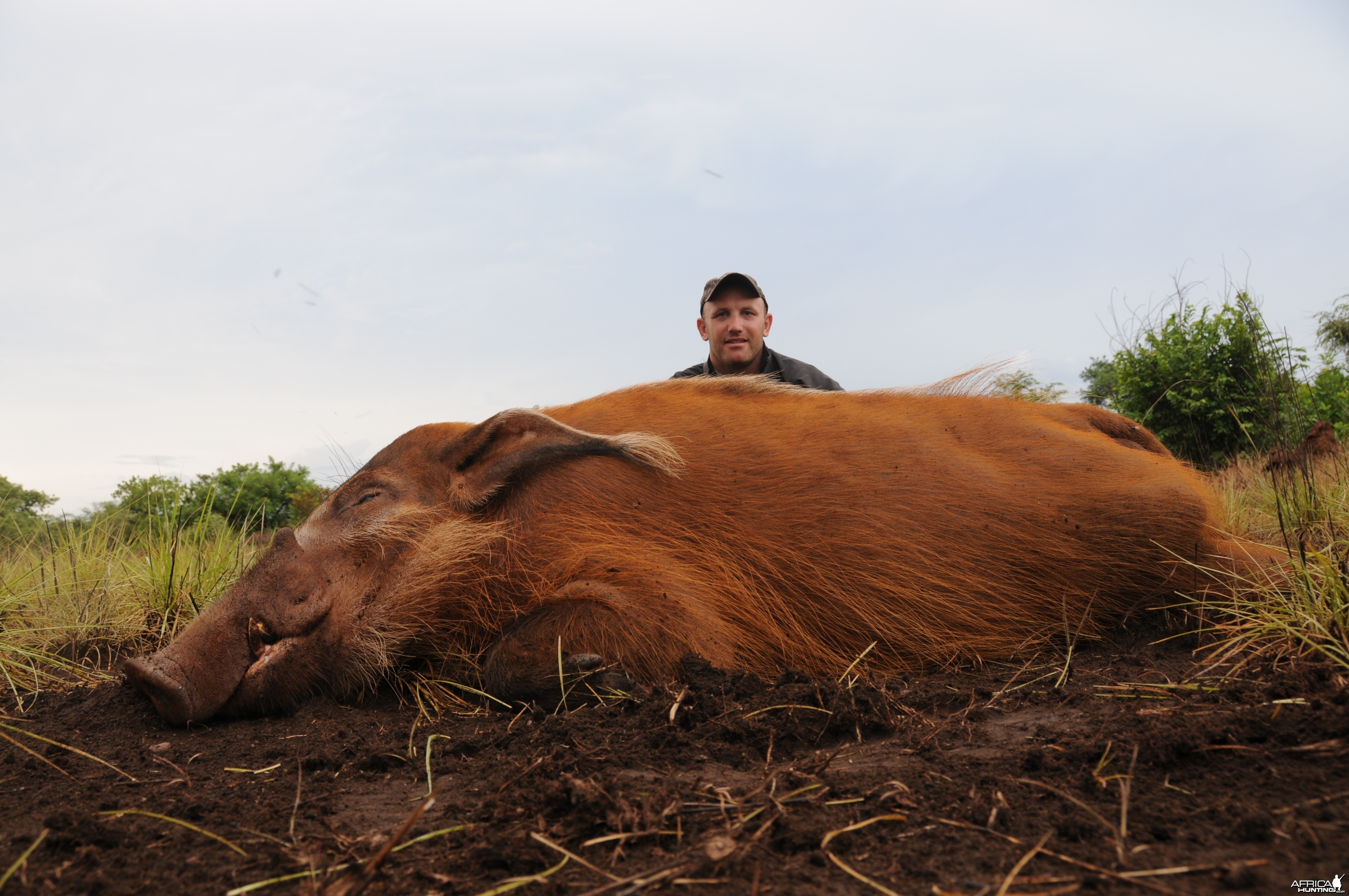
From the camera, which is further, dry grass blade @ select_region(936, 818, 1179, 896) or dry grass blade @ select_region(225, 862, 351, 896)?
dry grass blade @ select_region(225, 862, 351, 896)

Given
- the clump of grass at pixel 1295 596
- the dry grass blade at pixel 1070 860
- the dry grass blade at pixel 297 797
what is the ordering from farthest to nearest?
the clump of grass at pixel 1295 596, the dry grass blade at pixel 297 797, the dry grass blade at pixel 1070 860

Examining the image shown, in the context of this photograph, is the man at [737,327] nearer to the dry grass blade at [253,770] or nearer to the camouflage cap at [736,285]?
the camouflage cap at [736,285]

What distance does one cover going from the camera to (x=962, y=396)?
15.6 feet

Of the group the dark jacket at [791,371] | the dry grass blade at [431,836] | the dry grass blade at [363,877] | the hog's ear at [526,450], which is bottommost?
the dry grass blade at [431,836]

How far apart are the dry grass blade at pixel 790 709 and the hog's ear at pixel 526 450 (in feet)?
4.33

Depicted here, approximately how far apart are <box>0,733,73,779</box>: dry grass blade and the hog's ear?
5.78ft

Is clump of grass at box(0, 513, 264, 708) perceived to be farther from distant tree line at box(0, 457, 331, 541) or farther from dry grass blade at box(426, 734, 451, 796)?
dry grass blade at box(426, 734, 451, 796)

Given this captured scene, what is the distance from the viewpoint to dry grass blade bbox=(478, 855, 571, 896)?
1.74 m

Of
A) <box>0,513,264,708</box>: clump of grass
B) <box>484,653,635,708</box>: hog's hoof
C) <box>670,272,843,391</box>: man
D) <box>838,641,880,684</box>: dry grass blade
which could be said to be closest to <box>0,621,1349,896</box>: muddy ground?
<box>484,653,635,708</box>: hog's hoof

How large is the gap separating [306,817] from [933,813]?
1.70m

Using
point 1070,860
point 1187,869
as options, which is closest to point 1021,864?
point 1070,860

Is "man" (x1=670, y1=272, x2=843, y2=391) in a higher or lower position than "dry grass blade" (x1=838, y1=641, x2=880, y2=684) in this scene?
higher

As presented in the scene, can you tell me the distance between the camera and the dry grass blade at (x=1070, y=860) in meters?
1.57

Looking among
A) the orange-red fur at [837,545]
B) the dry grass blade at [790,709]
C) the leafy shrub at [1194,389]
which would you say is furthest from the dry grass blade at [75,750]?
the leafy shrub at [1194,389]
